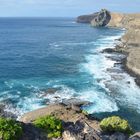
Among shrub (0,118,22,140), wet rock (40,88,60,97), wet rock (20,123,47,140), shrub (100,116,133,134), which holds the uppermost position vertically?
shrub (0,118,22,140)

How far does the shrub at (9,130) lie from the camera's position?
23.0 m

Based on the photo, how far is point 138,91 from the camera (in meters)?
82.6

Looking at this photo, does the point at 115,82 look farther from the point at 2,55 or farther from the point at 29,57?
the point at 2,55

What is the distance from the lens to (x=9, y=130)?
23.3m

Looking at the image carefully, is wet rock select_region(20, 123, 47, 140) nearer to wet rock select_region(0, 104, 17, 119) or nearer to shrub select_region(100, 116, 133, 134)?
shrub select_region(100, 116, 133, 134)

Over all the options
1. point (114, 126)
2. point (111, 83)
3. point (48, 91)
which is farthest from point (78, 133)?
point (111, 83)

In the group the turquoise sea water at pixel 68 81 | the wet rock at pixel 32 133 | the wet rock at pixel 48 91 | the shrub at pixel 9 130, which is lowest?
the turquoise sea water at pixel 68 81

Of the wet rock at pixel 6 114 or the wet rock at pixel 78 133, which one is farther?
the wet rock at pixel 6 114

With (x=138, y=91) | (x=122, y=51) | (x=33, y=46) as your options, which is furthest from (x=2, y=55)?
(x=138, y=91)

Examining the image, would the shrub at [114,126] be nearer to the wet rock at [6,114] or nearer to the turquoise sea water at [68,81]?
the turquoise sea water at [68,81]

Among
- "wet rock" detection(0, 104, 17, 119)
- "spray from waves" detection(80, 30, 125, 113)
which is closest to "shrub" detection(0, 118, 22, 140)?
"wet rock" detection(0, 104, 17, 119)

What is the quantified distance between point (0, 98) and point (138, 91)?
31.8 meters

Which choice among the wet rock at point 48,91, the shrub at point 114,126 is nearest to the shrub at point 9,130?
the shrub at point 114,126

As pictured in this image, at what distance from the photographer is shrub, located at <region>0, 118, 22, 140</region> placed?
23.0 m
